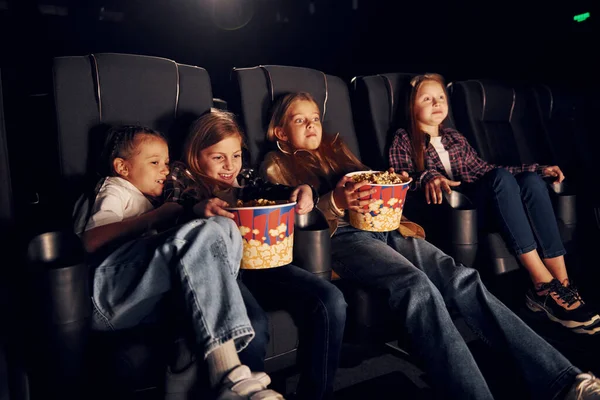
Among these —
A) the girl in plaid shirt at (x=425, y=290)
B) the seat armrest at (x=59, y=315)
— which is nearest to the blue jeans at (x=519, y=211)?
the girl in plaid shirt at (x=425, y=290)

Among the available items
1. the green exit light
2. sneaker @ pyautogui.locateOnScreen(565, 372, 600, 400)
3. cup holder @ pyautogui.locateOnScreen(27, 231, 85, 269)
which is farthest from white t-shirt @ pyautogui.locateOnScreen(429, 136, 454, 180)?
the green exit light

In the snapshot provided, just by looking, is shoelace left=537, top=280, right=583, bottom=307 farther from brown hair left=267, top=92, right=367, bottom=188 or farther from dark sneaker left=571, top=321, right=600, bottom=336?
brown hair left=267, top=92, right=367, bottom=188

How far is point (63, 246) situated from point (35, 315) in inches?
6.2

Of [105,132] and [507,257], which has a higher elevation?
[105,132]

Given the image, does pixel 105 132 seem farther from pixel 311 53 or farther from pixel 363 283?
pixel 311 53

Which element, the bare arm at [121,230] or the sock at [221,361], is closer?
the sock at [221,361]

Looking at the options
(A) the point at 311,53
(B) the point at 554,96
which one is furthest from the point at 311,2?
(B) the point at 554,96

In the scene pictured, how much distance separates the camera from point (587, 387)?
113cm

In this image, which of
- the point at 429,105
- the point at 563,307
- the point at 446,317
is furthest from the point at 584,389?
the point at 429,105

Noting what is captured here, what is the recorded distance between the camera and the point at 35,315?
97 centimetres

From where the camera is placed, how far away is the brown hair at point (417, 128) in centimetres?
198

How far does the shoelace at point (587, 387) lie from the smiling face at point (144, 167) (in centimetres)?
122

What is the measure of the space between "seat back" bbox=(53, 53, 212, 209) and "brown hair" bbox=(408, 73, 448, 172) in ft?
2.84

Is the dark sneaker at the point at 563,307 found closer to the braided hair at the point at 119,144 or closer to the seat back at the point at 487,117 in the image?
the seat back at the point at 487,117
